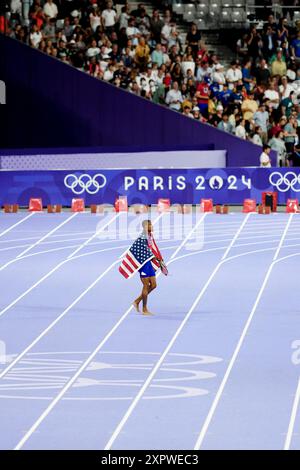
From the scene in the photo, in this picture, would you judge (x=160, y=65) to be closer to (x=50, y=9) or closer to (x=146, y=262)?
(x=50, y=9)

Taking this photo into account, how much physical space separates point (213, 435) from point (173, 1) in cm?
3001

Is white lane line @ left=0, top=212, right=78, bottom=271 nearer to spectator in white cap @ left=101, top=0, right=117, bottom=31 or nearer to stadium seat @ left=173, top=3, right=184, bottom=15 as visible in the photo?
spectator in white cap @ left=101, top=0, right=117, bottom=31

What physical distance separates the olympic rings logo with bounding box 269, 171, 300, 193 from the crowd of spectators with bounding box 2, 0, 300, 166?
115 inches

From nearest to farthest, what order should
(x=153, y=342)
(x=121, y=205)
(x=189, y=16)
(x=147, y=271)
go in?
1. (x=153, y=342)
2. (x=147, y=271)
3. (x=121, y=205)
4. (x=189, y=16)

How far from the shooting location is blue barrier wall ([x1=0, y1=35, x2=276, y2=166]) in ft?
130

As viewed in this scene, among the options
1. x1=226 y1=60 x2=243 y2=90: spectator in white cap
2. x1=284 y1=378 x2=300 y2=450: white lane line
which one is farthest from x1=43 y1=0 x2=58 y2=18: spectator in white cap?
x1=284 y1=378 x2=300 y2=450: white lane line

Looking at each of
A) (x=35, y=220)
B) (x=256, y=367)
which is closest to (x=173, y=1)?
(x=35, y=220)

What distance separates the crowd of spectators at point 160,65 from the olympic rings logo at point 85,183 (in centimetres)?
448

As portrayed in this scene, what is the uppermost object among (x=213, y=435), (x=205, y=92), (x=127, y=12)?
(x=127, y=12)

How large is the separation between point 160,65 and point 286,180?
6.30m

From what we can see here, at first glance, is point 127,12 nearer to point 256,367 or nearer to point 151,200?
point 151,200

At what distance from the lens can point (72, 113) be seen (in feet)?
134

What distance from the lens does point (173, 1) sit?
143 ft

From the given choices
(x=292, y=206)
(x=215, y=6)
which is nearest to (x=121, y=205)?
(x=292, y=206)
